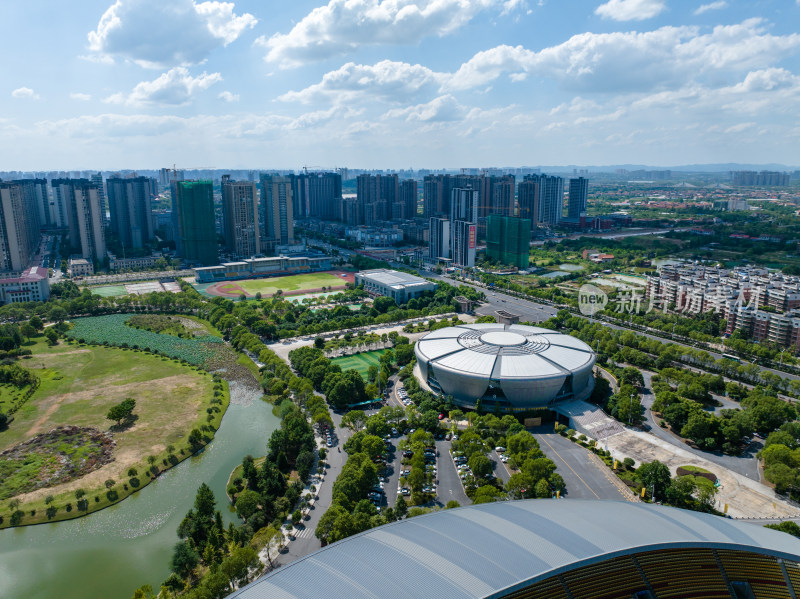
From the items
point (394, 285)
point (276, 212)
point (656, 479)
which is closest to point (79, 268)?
point (276, 212)

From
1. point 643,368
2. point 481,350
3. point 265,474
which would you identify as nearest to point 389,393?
point 481,350

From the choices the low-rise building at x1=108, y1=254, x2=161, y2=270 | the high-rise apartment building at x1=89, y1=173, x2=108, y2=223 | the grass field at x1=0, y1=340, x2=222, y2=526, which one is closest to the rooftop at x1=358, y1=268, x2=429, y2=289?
Result: the grass field at x1=0, y1=340, x2=222, y2=526

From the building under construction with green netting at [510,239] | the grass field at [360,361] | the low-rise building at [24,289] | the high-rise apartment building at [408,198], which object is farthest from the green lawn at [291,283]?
the high-rise apartment building at [408,198]

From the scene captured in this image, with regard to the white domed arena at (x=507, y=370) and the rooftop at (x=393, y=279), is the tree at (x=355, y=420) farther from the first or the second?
the rooftop at (x=393, y=279)

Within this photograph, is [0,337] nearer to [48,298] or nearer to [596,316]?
[48,298]

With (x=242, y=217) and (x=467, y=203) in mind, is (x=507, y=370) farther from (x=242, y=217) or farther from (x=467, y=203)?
(x=467, y=203)

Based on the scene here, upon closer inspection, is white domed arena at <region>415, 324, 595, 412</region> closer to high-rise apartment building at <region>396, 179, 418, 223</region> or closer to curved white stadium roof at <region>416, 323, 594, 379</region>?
curved white stadium roof at <region>416, 323, 594, 379</region>
